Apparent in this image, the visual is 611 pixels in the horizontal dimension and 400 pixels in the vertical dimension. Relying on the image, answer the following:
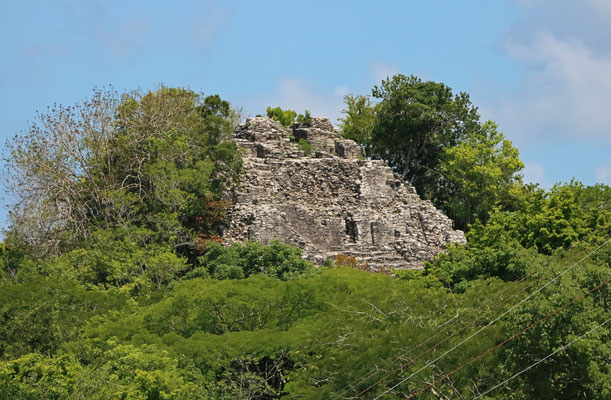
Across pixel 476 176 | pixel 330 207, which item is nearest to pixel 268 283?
pixel 330 207

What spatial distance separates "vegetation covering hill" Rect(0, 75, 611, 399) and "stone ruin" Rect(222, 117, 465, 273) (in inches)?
54.0

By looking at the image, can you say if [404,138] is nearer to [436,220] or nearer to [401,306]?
[436,220]

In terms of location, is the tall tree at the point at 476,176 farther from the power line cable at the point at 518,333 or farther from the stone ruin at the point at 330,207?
the power line cable at the point at 518,333

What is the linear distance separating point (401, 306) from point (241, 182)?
1976cm

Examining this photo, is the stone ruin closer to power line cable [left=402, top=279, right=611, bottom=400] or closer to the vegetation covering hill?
the vegetation covering hill

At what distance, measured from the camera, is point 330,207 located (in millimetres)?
58656

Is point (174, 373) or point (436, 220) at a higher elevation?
point (436, 220)

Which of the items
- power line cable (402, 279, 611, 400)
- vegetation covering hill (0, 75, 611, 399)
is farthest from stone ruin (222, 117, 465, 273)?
power line cable (402, 279, 611, 400)

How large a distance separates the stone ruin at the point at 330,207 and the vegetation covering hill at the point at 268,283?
1.37 m

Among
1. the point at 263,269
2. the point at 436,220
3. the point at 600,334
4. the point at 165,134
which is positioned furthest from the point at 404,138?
the point at 600,334

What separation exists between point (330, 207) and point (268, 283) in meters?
12.4

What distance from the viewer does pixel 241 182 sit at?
5881cm

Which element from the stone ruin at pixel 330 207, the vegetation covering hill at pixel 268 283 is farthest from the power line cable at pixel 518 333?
the stone ruin at pixel 330 207

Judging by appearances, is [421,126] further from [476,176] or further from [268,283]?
[268,283]
